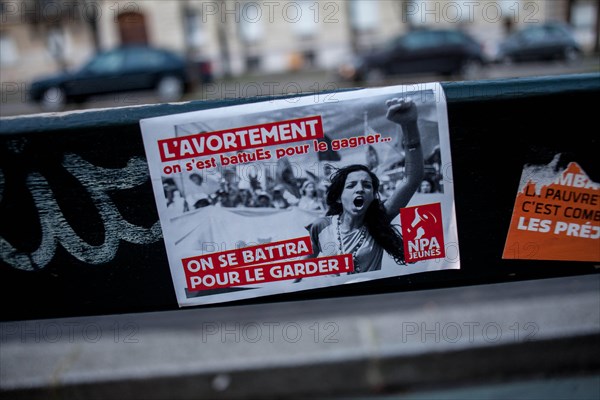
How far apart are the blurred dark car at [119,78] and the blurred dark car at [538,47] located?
10995 mm

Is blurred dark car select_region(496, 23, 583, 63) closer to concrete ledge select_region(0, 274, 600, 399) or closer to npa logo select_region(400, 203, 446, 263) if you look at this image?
concrete ledge select_region(0, 274, 600, 399)

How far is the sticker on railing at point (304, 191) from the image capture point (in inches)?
54.9

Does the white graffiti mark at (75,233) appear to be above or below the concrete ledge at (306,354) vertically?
above

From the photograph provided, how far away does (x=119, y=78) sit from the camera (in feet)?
47.9

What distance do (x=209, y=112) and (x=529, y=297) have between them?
1.75 meters

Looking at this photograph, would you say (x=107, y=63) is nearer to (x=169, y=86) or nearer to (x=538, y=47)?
(x=169, y=86)

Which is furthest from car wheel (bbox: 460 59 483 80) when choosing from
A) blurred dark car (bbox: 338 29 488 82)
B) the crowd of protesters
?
the crowd of protesters

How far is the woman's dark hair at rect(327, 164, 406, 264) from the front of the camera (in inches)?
56.3

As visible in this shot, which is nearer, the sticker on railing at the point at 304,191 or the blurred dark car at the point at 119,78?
the sticker on railing at the point at 304,191

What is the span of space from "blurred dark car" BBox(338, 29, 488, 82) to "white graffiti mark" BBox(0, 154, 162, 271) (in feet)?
50.2

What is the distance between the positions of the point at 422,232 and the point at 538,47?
18.8 m

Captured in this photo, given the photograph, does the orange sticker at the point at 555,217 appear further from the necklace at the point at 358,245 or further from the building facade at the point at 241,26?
the building facade at the point at 241,26

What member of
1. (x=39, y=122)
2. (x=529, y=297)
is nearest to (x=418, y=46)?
(x=529, y=297)

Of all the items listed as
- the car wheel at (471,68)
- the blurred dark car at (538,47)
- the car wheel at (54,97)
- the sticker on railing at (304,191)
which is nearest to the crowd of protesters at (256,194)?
the sticker on railing at (304,191)
